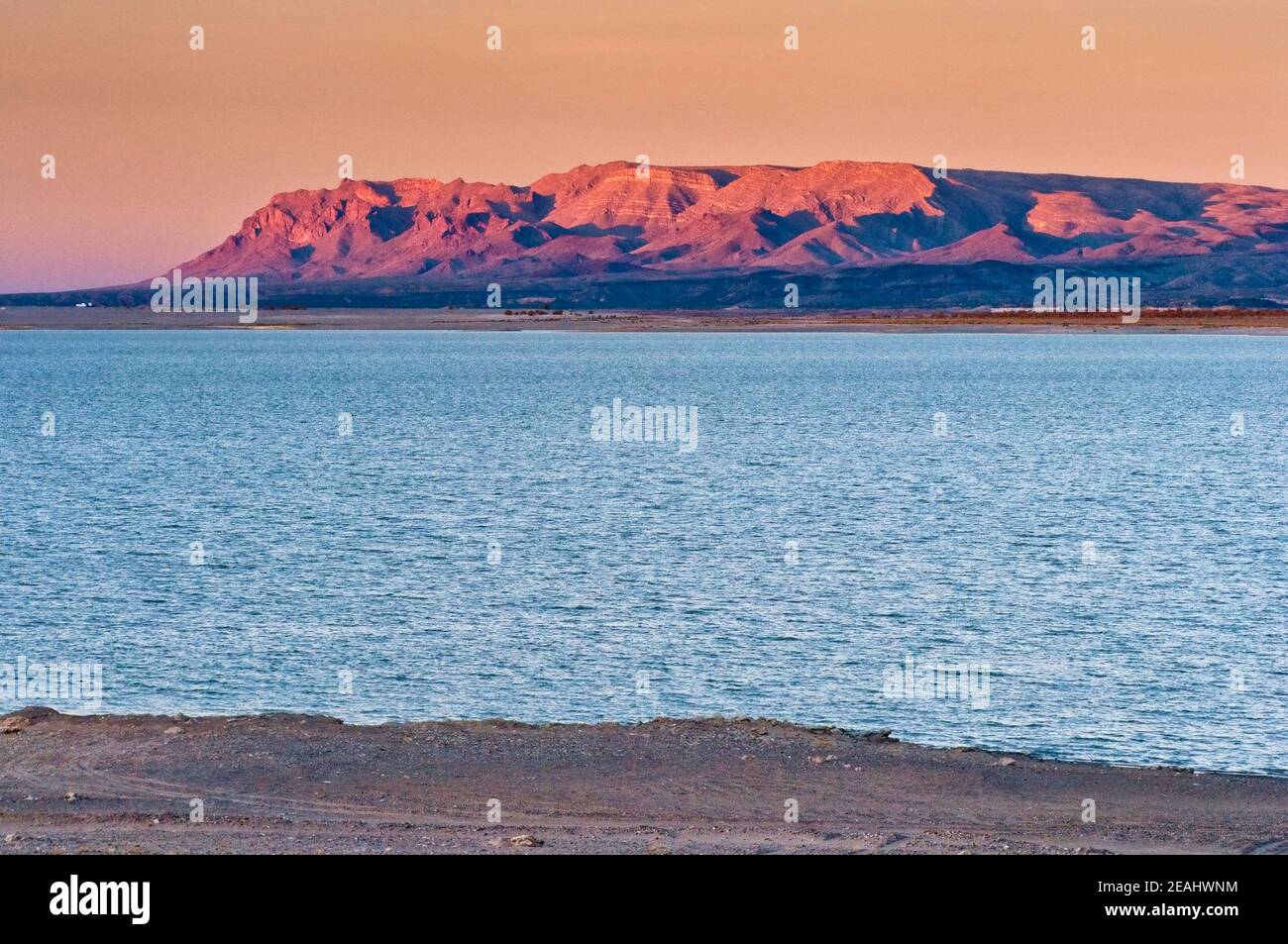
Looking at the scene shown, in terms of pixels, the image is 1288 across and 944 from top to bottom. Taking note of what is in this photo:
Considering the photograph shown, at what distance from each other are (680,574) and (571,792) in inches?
843

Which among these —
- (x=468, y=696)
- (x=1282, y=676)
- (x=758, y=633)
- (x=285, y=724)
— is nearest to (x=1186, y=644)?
(x=1282, y=676)

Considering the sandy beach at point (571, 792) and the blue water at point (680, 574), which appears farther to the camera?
the blue water at point (680, 574)

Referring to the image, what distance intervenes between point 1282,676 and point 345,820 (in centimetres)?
A: 1724

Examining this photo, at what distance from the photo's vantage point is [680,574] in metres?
36.8

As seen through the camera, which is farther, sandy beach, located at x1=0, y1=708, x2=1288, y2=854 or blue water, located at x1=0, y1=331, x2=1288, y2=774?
blue water, located at x1=0, y1=331, x2=1288, y2=774

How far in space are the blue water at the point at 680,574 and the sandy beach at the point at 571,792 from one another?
4665mm

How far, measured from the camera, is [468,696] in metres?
24.4

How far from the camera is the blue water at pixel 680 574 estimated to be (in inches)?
960

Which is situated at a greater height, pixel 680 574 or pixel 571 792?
pixel 571 792

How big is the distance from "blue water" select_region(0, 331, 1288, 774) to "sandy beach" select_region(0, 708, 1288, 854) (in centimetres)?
467

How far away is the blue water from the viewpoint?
24.4m

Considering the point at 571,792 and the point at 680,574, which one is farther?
the point at 680,574
